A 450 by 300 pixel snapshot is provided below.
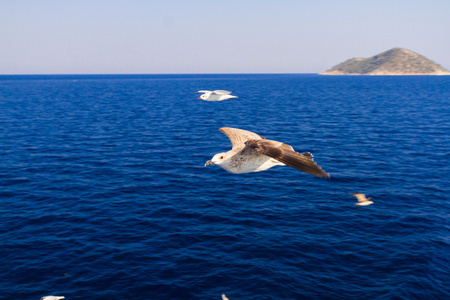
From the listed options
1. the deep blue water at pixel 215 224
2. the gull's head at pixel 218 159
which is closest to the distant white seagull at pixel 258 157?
the gull's head at pixel 218 159

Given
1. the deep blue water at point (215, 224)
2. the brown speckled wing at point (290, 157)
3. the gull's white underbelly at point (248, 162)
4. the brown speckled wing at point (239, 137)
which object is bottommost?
the deep blue water at point (215, 224)

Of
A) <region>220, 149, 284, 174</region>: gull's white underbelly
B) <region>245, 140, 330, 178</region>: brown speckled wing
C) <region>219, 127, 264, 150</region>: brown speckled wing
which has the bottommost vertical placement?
<region>220, 149, 284, 174</region>: gull's white underbelly

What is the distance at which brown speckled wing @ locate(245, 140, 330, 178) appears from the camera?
34.0 ft

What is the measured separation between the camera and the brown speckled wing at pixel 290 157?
408 inches

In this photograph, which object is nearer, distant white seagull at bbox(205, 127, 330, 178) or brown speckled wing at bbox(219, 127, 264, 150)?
distant white seagull at bbox(205, 127, 330, 178)

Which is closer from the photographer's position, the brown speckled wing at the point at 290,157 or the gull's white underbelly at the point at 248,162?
the brown speckled wing at the point at 290,157

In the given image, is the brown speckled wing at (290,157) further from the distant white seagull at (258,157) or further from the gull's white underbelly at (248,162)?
the gull's white underbelly at (248,162)

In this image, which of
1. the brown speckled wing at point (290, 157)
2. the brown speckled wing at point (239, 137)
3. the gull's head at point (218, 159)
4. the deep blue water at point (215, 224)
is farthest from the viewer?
the deep blue water at point (215, 224)

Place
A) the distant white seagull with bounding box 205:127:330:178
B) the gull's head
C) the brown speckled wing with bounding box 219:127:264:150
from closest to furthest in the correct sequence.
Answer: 1. the distant white seagull with bounding box 205:127:330:178
2. the gull's head
3. the brown speckled wing with bounding box 219:127:264:150

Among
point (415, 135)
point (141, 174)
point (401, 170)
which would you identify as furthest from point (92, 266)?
point (415, 135)

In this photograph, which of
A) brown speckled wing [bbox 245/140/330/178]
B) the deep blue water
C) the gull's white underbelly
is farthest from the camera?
the deep blue water

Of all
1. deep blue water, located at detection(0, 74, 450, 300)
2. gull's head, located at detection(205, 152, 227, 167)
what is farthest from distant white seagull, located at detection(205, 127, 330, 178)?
deep blue water, located at detection(0, 74, 450, 300)

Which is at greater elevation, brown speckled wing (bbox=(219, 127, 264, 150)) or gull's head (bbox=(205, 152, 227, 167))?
brown speckled wing (bbox=(219, 127, 264, 150))

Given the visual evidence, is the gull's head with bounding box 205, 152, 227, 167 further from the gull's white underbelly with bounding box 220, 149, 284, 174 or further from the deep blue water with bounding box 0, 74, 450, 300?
the deep blue water with bounding box 0, 74, 450, 300
